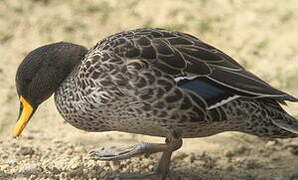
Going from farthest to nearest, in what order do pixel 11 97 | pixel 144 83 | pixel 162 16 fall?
pixel 162 16 < pixel 11 97 < pixel 144 83

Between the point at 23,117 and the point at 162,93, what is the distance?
128cm

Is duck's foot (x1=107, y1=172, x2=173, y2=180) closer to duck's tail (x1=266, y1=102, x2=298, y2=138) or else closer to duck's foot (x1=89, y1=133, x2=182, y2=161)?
duck's foot (x1=89, y1=133, x2=182, y2=161)

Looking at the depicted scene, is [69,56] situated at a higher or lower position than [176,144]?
higher

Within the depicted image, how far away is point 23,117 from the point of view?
4348 millimetres

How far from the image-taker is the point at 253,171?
15.6 feet

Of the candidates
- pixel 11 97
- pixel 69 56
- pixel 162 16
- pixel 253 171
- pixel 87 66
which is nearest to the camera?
pixel 87 66

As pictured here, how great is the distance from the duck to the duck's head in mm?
15

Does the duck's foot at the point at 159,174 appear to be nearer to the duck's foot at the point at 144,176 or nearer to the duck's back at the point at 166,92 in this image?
the duck's foot at the point at 144,176

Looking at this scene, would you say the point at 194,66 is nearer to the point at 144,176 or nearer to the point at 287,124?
the point at 287,124

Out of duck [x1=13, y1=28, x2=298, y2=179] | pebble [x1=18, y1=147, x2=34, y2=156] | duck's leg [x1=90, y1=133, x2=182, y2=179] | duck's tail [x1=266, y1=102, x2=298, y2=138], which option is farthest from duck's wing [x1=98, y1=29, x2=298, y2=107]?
pebble [x1=18, y1=147, x2=34, y2=156]

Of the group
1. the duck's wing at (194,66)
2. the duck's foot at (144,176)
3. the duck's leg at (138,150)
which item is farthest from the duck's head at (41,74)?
the duck's foot at (144,176)

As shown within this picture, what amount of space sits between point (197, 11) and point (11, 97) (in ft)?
10.7

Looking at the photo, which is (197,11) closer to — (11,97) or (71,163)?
(11,97)

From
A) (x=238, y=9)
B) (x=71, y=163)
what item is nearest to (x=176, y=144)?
(x=71, y=163)
